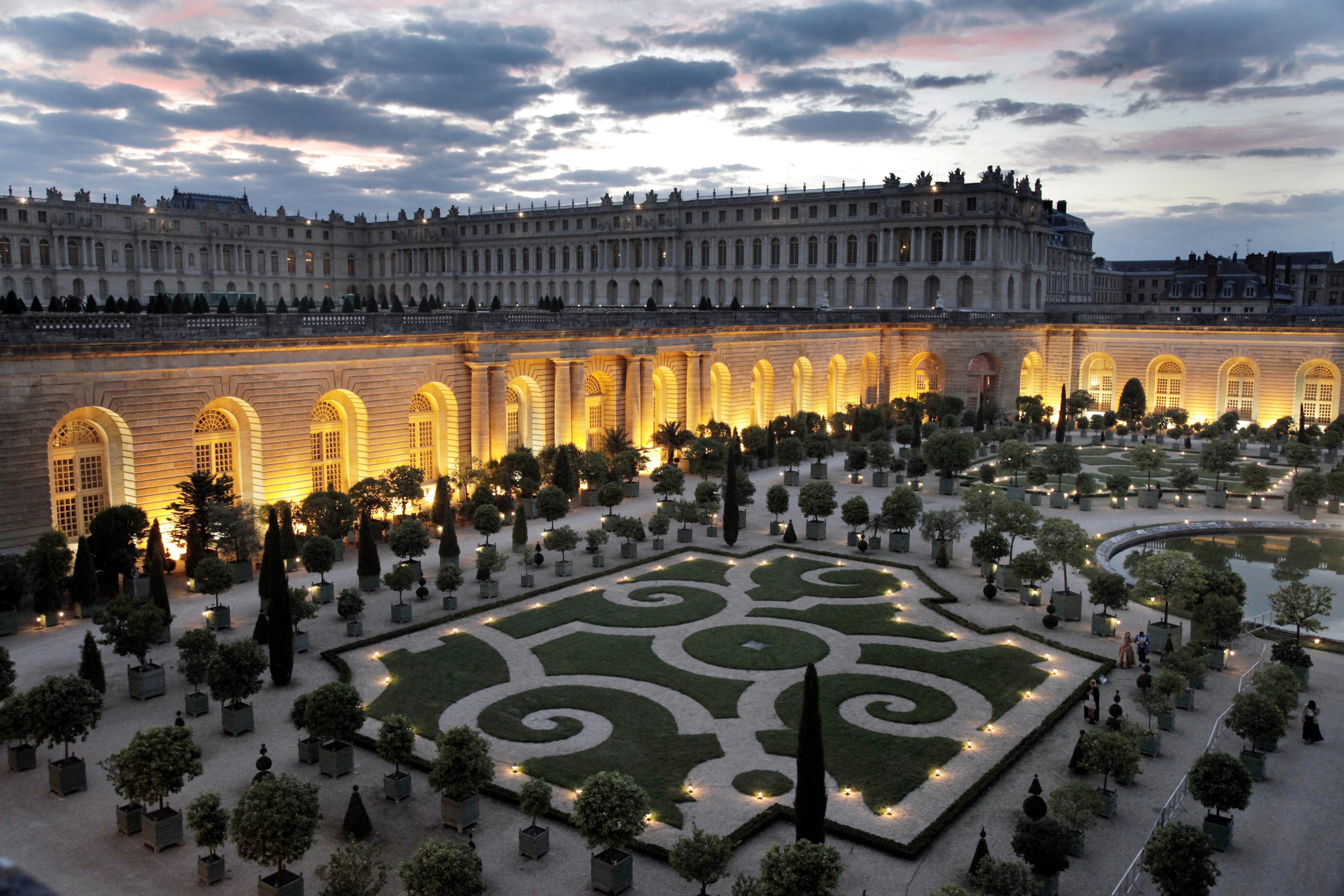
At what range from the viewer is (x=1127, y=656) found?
91.8 ft

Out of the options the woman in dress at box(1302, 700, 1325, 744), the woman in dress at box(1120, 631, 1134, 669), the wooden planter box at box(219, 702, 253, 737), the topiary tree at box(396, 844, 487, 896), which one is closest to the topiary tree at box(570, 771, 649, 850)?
the topiary tree at box(396, 844, 487, 896)

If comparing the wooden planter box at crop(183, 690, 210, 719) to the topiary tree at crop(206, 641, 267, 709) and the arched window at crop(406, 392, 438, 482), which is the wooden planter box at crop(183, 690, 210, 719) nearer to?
the topiary tree at crop(206, 641, 267, 709)

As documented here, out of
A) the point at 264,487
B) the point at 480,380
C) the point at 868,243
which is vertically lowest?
the point at 264,487

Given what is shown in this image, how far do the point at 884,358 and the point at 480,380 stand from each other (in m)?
38.2

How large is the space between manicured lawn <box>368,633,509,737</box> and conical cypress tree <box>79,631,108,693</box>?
631 centimetres

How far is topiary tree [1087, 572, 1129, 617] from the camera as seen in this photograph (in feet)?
98.9

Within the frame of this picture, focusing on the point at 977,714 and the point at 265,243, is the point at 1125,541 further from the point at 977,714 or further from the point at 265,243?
the point at 265,243

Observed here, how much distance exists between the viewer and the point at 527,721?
79.4 ft

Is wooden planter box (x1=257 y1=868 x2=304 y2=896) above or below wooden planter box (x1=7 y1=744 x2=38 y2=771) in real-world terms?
below

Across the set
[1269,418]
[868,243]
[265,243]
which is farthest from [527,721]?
[265,243]

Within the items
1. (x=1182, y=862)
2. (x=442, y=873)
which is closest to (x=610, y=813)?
(x=442, y=873)

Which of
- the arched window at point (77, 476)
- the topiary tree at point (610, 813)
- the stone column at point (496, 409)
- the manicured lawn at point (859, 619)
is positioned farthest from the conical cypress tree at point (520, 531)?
the topiary tree at point (610, 813)

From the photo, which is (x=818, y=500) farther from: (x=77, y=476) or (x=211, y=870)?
(x=211, y=870)

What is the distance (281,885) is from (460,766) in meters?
3.47
